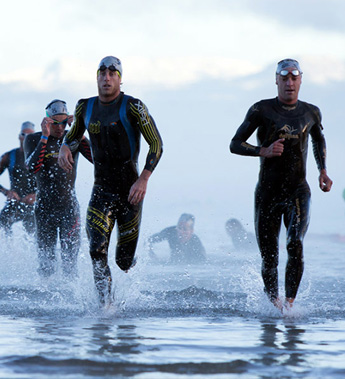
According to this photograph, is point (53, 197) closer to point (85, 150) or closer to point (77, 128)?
point (85, 150)

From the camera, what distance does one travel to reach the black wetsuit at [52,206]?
963cm

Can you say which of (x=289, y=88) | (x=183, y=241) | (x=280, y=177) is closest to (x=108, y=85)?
(x=289, y=88)

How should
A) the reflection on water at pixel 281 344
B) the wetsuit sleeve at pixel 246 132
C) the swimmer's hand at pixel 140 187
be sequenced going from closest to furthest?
the reflection on water at pixel 281 344, the swimmer's hand at pixel 140 187, the wetsuit sleeve at pixel 246 132

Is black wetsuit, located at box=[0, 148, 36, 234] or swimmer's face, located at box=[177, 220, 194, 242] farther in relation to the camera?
swimmer's face, located at box=[177, 220, 194, 242]

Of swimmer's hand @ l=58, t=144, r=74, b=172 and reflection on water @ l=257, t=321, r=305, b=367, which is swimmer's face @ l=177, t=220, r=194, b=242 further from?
reflection on water @ l=257, t=321, r=305, b=367

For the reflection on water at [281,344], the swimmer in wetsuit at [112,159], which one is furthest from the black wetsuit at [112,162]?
the reflection on water at [281,344]

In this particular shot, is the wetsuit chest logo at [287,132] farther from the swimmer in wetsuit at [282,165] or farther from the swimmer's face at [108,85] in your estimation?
the swimmer's face at [108,85]

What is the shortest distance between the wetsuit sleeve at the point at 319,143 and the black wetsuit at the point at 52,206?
3.44 metres

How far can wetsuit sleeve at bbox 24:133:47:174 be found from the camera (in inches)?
375

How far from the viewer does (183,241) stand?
59.1 ft

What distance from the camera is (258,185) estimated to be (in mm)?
7035

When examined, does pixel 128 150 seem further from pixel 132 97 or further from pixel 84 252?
pixel 84 252

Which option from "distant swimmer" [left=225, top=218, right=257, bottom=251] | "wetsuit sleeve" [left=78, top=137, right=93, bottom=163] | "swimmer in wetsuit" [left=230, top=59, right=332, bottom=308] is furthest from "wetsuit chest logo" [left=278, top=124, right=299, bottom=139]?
"distant swimmer" [left=225, top=218, right=257, bottom=251]

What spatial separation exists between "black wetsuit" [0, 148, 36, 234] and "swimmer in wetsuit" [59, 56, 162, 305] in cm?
615
